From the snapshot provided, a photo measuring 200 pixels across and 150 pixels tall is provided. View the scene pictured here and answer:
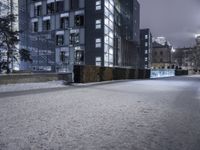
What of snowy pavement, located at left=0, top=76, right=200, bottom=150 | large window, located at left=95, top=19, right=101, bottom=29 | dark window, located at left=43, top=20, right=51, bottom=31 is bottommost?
snowy pavement, located at left=0, top=76, right=200, bottom=150

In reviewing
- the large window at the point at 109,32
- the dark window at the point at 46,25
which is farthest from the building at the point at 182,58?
the dark window at the point at 46,25

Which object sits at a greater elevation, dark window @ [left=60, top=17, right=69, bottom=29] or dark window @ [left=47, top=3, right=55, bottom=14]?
dark window @ [left=47, top=3, right=55, bottom=14]

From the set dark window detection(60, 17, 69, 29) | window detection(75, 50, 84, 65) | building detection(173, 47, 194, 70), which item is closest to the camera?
window detection(75, 50, 84, 65)

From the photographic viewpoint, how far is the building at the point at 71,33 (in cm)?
3575

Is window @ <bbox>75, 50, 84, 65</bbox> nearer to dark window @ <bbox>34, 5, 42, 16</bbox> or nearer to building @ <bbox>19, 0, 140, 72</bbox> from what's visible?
building @ <bbox>19, 0, 140, 72</bbox>

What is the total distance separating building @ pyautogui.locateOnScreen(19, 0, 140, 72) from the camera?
35750 millimetres

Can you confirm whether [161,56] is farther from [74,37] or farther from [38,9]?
[38,9]

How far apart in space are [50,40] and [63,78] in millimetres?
23596

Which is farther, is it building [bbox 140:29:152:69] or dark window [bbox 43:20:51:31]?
building [bbox 140:29:152:69]

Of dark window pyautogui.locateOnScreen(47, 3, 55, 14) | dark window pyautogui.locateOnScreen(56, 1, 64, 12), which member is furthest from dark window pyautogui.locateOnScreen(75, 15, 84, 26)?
dark window pyautogui.locateOnScreen(47, 3, 55, 14)

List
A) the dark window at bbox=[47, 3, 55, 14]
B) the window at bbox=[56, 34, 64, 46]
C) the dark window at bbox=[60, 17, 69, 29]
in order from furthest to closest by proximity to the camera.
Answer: the dark window at bbox=[47, 3, 55, 14], the window at bbox=[56, 34, 64, 46], the dark window at bbox=[60, 17, 69, 29]

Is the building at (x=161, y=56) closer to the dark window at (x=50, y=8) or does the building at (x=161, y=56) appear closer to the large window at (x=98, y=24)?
the large window at (x=98, y=24)

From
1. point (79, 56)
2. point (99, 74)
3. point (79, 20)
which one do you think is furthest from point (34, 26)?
point (99, 74)

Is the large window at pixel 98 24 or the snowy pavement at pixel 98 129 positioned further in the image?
the large window at pixel 98 24
